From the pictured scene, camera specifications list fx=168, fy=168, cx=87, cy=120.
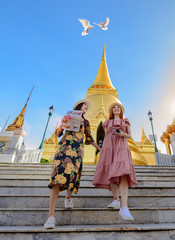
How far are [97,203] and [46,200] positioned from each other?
869mm

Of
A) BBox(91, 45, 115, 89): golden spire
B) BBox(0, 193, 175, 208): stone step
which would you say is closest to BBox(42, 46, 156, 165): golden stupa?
BBox(91, 45, 115, 89): golden spire

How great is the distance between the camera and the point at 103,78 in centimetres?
2211

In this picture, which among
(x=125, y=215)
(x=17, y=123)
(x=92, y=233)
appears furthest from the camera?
(x=17, y=123)

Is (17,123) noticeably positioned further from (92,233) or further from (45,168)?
(92,233)

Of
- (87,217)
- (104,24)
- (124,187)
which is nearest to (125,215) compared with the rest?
(124,187)

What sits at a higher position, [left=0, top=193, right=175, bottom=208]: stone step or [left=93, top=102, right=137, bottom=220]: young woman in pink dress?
[left=93, top=102, right=137, bottom=220]: young woman in pink dress

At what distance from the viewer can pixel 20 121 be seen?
991 cm

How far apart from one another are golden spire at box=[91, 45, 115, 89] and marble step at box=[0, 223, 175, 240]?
1892cm

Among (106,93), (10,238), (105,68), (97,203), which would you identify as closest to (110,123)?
(97,203)

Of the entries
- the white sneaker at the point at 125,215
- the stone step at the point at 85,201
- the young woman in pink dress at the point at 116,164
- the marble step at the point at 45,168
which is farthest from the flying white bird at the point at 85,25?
the white sneaker at the point at 125,215

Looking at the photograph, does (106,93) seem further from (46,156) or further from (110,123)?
(110,123)

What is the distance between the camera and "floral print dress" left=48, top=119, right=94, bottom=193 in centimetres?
225

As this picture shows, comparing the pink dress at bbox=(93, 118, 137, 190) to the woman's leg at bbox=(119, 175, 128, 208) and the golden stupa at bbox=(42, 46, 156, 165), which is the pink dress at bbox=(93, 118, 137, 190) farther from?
the golden stupa at bbox=(42, 46, 156, 165)

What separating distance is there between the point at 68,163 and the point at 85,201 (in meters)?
0.94
